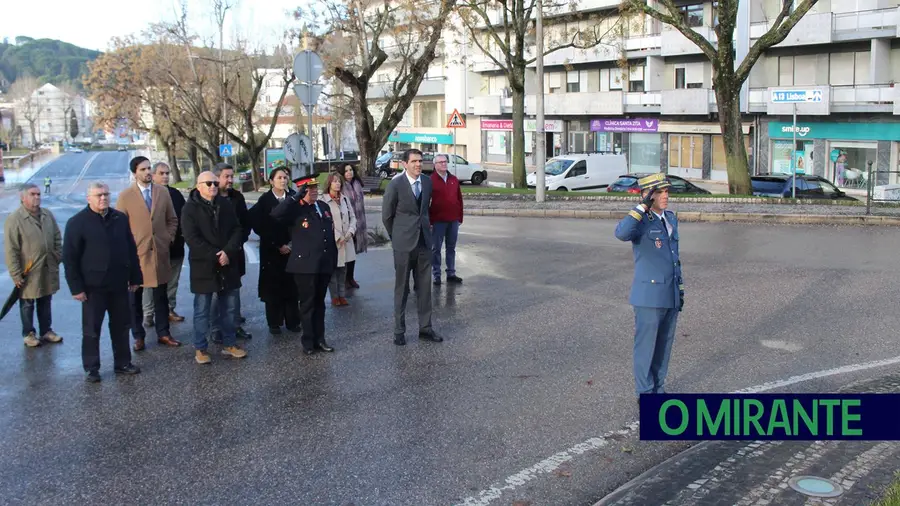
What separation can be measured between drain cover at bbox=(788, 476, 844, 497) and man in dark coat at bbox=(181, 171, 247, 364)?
534cm

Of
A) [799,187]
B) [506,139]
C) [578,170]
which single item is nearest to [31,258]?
[799,187]

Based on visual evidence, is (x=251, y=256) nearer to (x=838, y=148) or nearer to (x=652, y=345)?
(x=652, y=345)

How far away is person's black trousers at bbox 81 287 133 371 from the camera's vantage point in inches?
326

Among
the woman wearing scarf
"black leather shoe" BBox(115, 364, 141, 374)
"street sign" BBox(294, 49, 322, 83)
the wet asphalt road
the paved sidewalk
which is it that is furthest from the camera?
"street sign" BBox(294, 49, 322, 83)

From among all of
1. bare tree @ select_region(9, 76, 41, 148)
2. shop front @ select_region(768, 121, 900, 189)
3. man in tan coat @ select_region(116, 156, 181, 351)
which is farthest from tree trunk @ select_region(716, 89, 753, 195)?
bare tree @ select_region(9, 76, 41, 148)

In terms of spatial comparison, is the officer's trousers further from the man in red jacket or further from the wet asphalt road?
the man in red jacket

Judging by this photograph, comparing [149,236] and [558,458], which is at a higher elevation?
[149,236]

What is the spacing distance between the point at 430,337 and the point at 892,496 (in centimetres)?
529

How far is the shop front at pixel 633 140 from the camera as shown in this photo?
175 feet

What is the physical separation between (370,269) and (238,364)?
224 inches

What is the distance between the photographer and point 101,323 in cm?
840

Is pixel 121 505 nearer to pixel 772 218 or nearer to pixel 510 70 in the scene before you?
pixel 772 218

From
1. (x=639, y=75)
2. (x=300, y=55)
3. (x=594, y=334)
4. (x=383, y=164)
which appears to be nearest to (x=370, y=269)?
(x=300, y=55)

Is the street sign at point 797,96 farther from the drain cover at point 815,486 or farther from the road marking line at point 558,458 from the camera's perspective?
the drain cover at point 815,486
